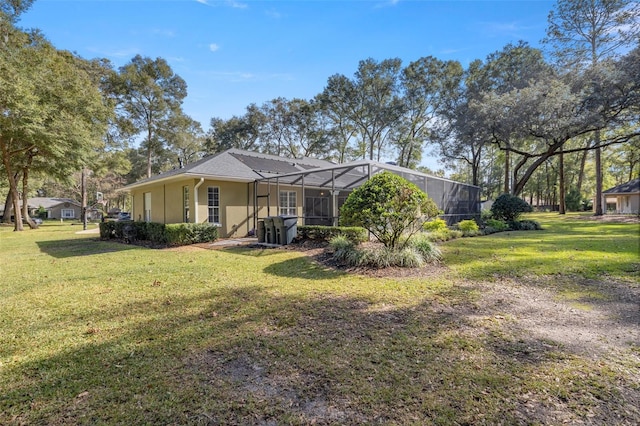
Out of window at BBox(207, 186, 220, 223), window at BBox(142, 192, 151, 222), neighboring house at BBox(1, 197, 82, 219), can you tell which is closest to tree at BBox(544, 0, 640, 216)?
window at BBox(207, 186, 220, 223)

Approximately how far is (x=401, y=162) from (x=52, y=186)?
50.4 meters

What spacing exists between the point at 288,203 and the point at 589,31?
24.5 meters

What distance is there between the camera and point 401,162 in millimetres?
31656

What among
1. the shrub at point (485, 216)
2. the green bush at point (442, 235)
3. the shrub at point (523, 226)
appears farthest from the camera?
the shrub at point (485, 216)

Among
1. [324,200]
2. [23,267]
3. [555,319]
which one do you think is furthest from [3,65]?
[555,319]

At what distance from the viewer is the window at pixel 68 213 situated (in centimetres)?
4869

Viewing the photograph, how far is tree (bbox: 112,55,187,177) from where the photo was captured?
2786 centimetres

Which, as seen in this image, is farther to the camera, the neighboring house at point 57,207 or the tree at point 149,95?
the neighboring house at point 57,207

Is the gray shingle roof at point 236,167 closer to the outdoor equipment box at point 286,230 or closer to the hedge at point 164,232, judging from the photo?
the hedge at point 164,232

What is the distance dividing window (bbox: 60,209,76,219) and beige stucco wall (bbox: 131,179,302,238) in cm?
4727

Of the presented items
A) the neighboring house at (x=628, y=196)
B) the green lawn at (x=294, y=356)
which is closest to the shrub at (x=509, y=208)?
the green lawn at (x=294, y=356)

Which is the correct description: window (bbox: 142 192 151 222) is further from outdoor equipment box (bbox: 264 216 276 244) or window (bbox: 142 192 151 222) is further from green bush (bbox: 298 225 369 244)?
green bush (bbox: 298 225 369 244)

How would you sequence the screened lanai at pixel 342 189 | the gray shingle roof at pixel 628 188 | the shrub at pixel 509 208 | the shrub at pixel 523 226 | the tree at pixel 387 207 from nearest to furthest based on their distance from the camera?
the tree at pixel 387 207
the screened lanai at pixel 342 189
the shrub at pixel 523 226
the shrub at pixel 509 208
the gray shingle roof at pixel 628 188

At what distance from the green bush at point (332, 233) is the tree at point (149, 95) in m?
23.9
